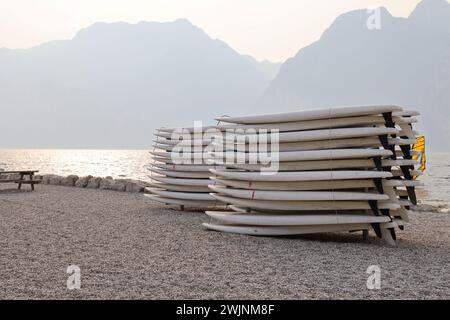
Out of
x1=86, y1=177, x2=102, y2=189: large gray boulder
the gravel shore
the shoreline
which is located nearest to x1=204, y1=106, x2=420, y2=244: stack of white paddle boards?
the gravel shore

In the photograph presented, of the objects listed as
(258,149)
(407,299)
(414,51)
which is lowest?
(407,299)

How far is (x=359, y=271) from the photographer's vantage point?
16.9 ft

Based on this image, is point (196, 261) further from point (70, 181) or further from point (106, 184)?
point (70, 181)

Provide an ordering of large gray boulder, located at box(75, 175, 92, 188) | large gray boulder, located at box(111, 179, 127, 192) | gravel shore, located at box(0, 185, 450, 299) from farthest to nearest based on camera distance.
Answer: large gray boulder, located at box(75, 175, 92, 188), large gray boulder, located at box(111, 179, 127, 192), gravel shore, located at box(0, 185, 450, 299)

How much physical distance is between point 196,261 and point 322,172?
2.31 meters

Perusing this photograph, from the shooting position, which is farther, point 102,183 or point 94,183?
point 94,183

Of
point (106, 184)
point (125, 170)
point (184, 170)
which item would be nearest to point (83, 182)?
point (106, 184)

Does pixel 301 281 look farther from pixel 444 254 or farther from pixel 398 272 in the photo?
pixel 444 254

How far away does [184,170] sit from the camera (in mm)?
10422

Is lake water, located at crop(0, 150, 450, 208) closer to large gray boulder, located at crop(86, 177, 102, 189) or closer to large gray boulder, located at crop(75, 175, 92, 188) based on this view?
large gray boulder, located at crop(86, 177, 102, 189)

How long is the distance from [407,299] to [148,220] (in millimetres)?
5529

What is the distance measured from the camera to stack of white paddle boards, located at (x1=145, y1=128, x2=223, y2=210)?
33.5ft

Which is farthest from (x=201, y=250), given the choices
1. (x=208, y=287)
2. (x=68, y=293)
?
(x=68, y=293)

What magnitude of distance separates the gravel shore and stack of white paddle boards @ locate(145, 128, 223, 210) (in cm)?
116
